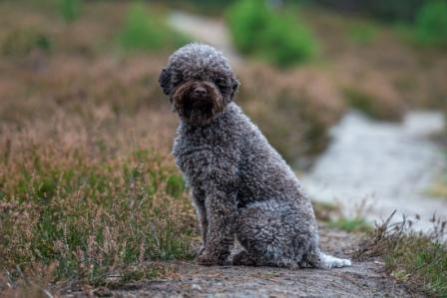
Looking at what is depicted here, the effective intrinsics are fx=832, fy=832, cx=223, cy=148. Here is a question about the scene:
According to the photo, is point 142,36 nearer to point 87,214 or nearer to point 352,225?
point 352,225

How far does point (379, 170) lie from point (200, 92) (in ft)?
37.4

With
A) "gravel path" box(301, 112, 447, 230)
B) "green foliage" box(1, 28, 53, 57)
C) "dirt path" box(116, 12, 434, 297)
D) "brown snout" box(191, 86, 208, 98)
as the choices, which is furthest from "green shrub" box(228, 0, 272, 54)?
"brown snout" box(191, 86, 208, 98)

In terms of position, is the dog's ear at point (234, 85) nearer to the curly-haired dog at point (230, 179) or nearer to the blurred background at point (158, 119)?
the curly-haired dog at point (230, 179)

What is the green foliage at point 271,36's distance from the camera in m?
27.8

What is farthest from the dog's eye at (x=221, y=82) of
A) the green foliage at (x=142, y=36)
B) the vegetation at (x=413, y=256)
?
the green foliage at (x=142, y=36)

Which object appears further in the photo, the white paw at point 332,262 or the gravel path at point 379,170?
the gravel path at point 379,170

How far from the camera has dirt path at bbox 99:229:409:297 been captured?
17.8 feet

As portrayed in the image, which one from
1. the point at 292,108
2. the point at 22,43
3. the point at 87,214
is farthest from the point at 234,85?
the point at 22,43

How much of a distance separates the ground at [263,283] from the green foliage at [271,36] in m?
21.2

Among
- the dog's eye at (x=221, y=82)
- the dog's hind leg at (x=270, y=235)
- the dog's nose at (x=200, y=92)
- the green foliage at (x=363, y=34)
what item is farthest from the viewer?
the green foliage at (x=363, y=34)

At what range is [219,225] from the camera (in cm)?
625

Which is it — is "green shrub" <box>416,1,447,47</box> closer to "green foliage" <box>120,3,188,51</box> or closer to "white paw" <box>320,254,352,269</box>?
"green foliage" <box>120,3,188,51</box>

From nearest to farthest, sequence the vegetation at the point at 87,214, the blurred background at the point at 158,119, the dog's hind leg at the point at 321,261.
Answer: the vegetation at the point at 87,214 < the dog's hind leg at the point at 321,261 < the blurred background at the point at 158,119

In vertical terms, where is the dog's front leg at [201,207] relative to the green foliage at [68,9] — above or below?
below
